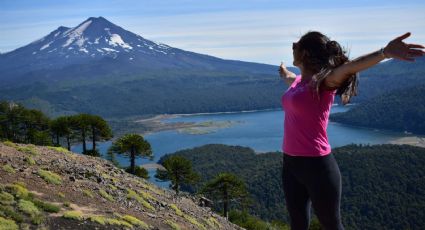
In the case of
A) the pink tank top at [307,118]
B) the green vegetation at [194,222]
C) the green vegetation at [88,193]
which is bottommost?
the green vegetation at [194,222]

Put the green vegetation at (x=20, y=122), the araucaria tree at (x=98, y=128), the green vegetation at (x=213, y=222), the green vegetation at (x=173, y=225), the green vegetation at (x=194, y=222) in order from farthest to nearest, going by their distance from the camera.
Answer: the green vegetation at (x=20, y=122)
the araucaria tree at (x=98, y=128)
the green vegetation at (x=213, y=222)
the green vegetation at (x=194, y=222)
the green vegetation at (x=173, y=225)

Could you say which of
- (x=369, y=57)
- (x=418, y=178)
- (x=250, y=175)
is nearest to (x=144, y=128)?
(x=250, y=175)

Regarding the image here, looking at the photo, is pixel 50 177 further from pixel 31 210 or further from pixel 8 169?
pixel 31 210

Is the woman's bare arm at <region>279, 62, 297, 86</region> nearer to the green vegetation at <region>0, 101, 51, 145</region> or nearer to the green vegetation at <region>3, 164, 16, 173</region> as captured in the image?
the green vegetation at <region>3, 164, 16, 173</region>

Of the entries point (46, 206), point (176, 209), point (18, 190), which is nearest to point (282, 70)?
point (46, 206)

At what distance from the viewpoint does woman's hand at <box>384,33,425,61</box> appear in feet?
10.9

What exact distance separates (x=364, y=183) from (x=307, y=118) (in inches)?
3679

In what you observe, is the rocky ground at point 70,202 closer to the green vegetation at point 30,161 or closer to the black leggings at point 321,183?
the green vegetation at point 30,161

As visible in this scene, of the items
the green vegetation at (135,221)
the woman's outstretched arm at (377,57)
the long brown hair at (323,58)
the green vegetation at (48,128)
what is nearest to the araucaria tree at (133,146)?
the green vegetation at (48,128)

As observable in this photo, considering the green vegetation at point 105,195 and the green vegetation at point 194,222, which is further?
the green vegetation at point 194,222

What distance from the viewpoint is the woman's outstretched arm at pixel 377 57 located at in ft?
11.0

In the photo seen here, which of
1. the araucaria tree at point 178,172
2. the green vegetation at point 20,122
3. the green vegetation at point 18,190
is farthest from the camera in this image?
the green vegetation at point 20,122

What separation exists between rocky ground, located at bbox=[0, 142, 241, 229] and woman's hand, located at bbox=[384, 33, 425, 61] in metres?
6.44

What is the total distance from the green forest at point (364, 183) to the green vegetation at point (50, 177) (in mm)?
64159
